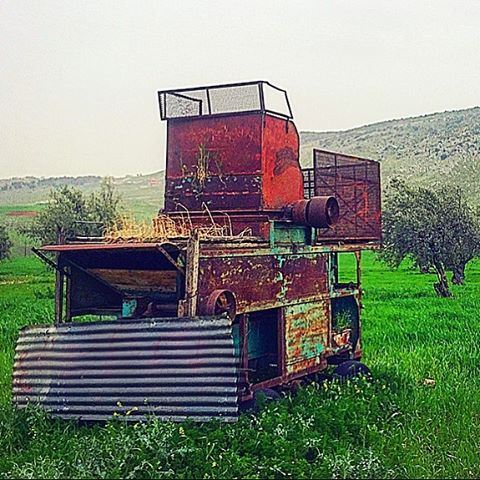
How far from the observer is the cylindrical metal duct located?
32.6 feet

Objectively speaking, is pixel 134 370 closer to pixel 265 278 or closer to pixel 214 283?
pixel 214 283

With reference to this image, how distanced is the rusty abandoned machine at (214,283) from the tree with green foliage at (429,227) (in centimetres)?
1689

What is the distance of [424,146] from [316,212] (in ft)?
328

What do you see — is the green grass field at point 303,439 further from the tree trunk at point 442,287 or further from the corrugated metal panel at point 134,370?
the tree trunk at point 442,287

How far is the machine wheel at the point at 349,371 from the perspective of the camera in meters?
10.6

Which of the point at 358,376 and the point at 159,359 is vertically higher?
the point at 159,359

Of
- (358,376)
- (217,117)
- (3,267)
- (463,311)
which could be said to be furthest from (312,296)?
(3,267)

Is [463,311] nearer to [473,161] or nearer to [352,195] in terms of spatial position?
[352,195]

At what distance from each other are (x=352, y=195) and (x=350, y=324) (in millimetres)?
2090

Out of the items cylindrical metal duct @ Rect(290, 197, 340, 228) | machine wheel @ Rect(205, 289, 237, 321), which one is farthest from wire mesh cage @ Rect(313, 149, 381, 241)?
machine wheel @ Rect(205, 289, 237, 321)

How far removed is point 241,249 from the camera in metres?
8.56

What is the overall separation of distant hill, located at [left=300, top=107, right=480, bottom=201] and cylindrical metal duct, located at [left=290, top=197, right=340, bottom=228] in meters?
65.2

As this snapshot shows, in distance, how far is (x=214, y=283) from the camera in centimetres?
813

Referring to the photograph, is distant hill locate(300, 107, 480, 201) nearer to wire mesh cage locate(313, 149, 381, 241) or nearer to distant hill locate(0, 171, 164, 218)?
distant hill locate(0, 171, 164, 218)
